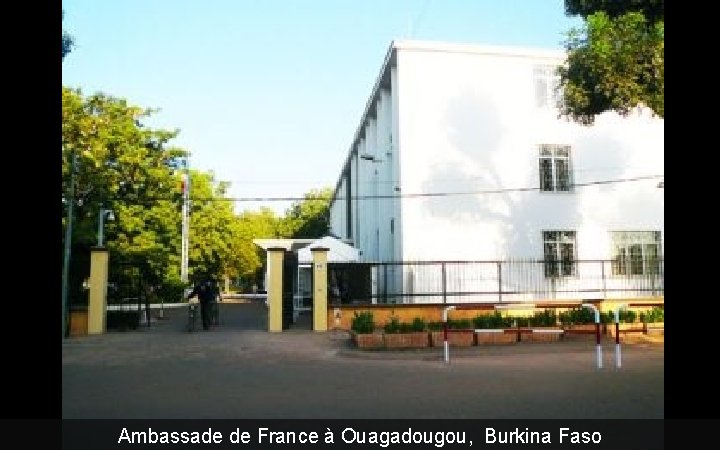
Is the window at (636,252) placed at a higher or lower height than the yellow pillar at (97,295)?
higher

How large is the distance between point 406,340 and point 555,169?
11726mm

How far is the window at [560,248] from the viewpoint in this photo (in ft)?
72.1

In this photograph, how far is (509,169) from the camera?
73.3ft

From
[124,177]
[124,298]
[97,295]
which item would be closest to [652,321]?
[97,295]

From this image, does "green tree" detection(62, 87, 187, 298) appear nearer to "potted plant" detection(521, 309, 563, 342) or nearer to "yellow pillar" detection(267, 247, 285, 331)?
"yellow pillar" detection(267, 247, 285, 331)

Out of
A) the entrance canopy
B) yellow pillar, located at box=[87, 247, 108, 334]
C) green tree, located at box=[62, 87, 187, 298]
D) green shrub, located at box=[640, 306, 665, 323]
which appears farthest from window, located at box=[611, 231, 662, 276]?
green tree, located at box=[62, 87, 187, 298]

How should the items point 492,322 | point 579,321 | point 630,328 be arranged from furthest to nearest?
point 630,328
point 579,321
point 492,322

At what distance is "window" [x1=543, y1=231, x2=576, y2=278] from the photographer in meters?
22.0

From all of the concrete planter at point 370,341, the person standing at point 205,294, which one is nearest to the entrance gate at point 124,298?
the person standing at point 205,294

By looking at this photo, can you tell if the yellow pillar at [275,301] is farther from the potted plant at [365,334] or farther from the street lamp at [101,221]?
the street lamp at [101,221]

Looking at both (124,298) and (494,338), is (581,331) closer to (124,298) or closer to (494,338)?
(494,338)

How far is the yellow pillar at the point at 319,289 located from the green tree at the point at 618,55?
8745mm
